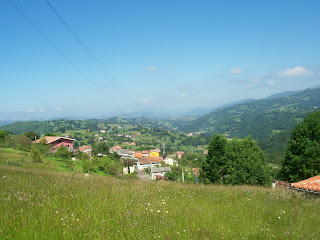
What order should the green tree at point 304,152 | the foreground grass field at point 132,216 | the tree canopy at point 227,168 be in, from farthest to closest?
the tree canopy at point 227,168 < the green tree at point 304,152 < the foreground grass field at point 132,216

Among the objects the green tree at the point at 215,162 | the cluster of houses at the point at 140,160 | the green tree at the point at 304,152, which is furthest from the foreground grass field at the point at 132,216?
the cluster of houses at the point at 140,160

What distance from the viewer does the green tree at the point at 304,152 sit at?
20328 mm

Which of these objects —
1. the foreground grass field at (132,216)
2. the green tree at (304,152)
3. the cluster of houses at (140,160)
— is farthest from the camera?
the cluster of houses at (140,160)

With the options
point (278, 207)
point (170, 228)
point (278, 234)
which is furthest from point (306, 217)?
point (170, 228)

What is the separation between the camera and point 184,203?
5438 mm

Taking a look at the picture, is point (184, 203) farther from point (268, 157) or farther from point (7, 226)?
point (268, 157)

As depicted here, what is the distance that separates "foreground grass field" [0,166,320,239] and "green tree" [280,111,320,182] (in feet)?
56.6

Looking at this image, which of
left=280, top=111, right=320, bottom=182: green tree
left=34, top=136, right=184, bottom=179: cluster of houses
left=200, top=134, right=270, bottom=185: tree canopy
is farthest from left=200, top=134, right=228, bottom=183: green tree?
left=34, top=136, right=184, bottom=179: cluster of houses

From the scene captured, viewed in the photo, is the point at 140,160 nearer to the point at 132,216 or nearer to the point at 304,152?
the point at 304,152

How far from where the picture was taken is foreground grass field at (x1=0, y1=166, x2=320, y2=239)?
3.46 m

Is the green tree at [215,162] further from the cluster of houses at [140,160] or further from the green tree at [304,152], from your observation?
→ the cluster of houses at [140,160]

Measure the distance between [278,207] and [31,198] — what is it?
5.99m

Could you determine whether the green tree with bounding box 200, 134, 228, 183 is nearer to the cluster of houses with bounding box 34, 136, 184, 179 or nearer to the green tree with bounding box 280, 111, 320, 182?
the green tree with bounding box 280, 111, 320, 182

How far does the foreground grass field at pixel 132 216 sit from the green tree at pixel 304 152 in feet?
56.6
